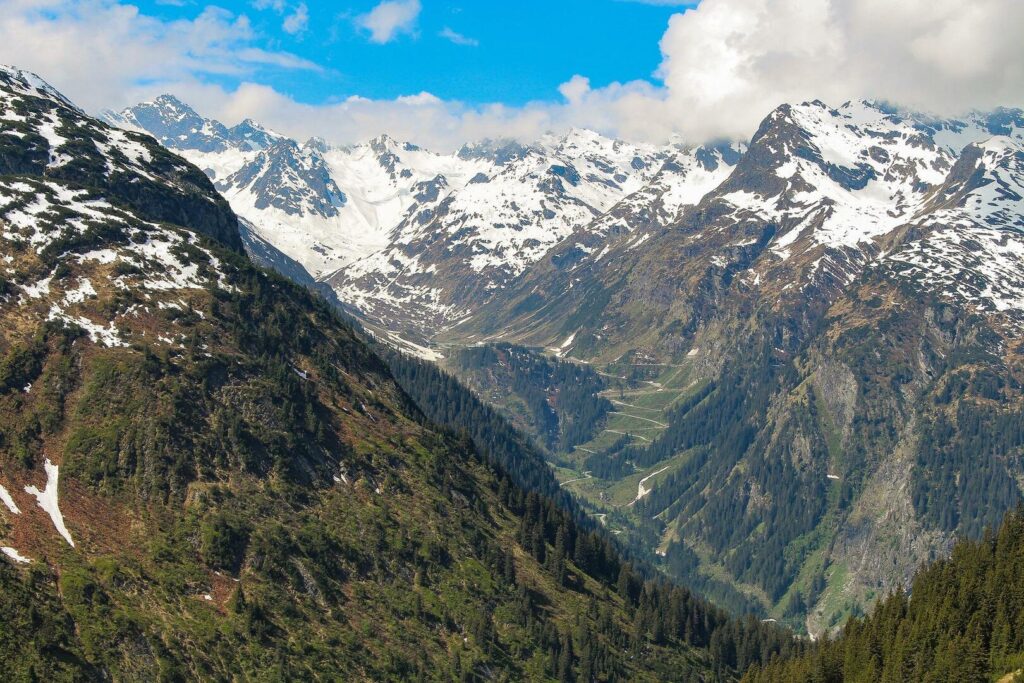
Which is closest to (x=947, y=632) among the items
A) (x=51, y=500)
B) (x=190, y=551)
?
(x=190, y=551)

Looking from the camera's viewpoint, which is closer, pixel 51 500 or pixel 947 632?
pixel 947 632

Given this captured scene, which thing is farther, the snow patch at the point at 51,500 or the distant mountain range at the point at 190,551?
the snow patch at the point at 51,500

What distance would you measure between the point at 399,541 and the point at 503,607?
76.5 feet

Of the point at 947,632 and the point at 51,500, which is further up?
the point at 947,632

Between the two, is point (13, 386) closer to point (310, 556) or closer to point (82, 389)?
point (82, 389)

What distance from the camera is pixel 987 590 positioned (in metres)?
153

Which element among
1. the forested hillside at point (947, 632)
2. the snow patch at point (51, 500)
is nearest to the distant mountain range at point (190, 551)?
the snow patch at point (51, 500)

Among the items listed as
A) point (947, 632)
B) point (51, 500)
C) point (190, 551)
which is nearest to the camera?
point (947, 632)

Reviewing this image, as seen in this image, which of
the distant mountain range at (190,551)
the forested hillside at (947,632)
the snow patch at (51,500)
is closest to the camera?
the forested hillside at (947,632)

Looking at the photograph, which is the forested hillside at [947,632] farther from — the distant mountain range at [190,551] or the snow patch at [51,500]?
the snow patch at [51,500]

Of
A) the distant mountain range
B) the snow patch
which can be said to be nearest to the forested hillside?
the distant mountain range

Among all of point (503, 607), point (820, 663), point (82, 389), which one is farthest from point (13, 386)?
point (820, 663)

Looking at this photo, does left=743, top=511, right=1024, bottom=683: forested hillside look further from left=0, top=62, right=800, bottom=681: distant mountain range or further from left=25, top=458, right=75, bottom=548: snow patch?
left=25, top=458, right=75, bottom=548: snow patch

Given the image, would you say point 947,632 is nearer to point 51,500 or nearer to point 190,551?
point 190,551
